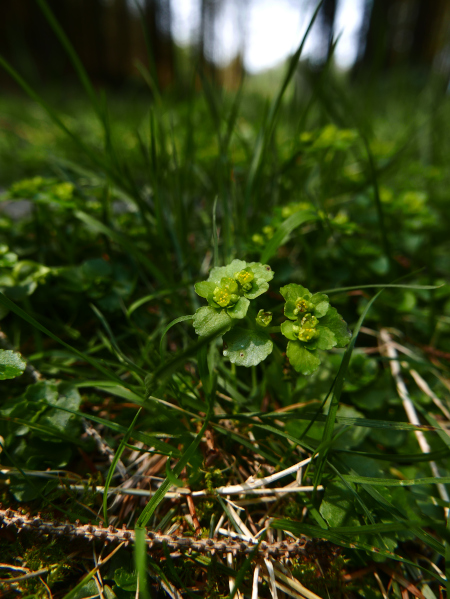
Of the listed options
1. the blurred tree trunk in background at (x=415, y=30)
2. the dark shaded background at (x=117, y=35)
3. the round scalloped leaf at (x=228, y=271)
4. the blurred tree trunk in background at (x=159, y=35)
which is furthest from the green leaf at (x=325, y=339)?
the blurred tree trunk in background at (x=415, y=30)

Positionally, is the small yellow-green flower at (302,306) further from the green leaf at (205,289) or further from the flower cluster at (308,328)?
the green leaf at (205,289)

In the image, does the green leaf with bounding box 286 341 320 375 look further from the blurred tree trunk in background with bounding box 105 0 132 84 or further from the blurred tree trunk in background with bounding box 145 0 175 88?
the blurred tree trunk in background with bounding box 105 0 132 84

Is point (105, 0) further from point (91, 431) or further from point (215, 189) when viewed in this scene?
point (91, 431)

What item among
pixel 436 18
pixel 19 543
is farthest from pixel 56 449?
pixel 436 18

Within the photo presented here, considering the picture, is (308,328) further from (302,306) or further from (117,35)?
(117,35)

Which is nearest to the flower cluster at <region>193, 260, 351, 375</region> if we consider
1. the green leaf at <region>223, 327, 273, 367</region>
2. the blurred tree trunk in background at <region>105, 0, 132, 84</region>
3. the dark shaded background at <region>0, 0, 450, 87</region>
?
the green leaf at <region>223, 327, 273, 367</region>

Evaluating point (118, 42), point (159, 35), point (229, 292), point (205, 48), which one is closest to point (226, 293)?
point (229, 292)
